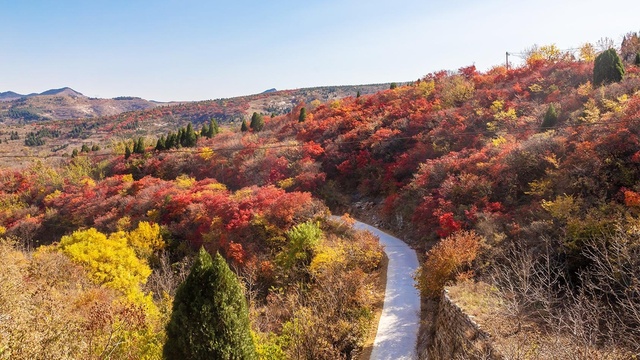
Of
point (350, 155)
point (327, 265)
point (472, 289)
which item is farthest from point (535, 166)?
point (350, 155)

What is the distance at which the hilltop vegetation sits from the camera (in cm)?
1127

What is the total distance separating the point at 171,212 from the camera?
29.2 m

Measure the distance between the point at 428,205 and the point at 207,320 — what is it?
13.0m

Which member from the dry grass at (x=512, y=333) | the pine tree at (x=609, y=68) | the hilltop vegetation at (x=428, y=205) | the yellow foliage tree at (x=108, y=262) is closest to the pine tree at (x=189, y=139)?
the hilltop vegetation at (x=428, y=205)

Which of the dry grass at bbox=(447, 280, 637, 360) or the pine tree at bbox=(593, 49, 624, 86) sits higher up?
the pine tree at bbox=(593, 49, 624, 86)

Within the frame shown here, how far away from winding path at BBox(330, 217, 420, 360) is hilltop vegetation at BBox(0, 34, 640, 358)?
2.64 ft

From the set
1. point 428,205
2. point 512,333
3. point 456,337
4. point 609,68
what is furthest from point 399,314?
point 609,68

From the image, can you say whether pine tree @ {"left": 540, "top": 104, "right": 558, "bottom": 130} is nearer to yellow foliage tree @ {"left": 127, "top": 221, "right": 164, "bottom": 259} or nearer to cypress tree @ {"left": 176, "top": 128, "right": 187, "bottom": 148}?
yellow foliage tree @ {"left": 127, "top": 221, "right": 164, "bottom": 259}

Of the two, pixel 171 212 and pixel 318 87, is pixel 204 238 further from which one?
pixel 318 87

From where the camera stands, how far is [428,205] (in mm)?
19312

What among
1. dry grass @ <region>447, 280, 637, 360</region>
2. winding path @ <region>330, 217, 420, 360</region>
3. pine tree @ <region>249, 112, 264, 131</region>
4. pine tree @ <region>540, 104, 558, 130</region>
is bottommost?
winding path @ <region>330, 217, 420, 360</region>

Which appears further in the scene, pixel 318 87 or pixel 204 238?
pixel 318 87

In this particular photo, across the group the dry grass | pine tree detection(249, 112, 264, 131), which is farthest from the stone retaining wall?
pine tree detection(249, 112, 264, 131)

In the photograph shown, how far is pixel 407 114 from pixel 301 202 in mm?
17858
